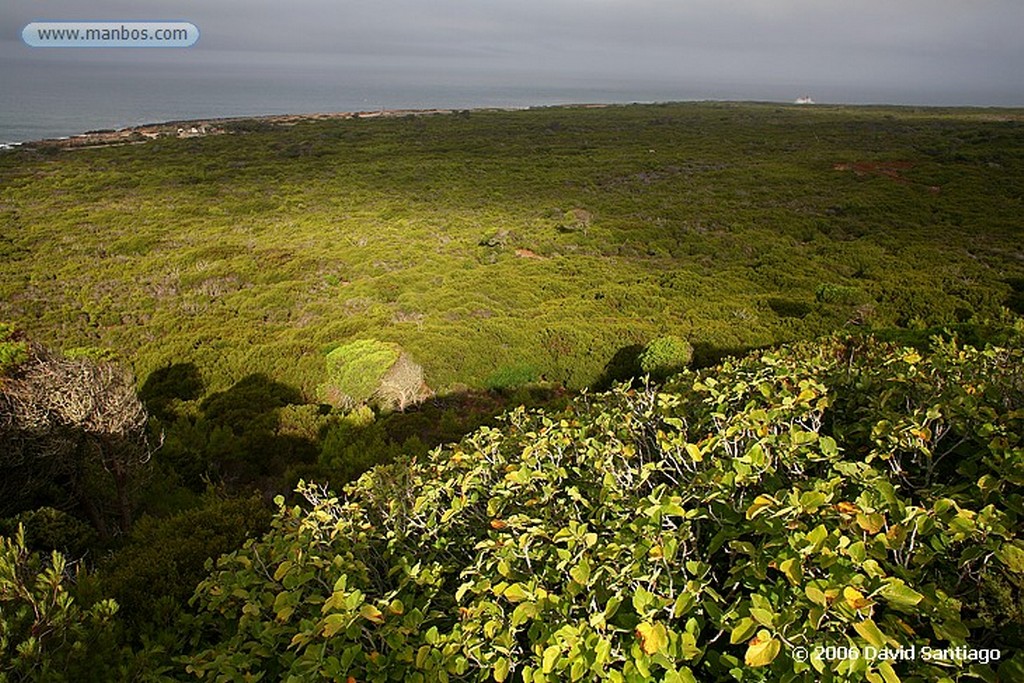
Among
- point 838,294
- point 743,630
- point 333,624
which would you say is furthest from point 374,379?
point 838,294

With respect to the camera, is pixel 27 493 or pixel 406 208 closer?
pixel 27 493

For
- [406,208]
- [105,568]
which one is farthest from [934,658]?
[406,208]

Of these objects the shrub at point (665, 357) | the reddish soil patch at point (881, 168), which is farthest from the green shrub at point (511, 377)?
the reddish soil patch at point (881, 168)

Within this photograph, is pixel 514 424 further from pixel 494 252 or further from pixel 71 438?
pixel 494 252

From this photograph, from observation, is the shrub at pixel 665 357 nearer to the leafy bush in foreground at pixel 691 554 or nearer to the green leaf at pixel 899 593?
the leafy bush in foreground at pixel 691 554

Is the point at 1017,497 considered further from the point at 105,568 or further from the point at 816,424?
the point at 105,568

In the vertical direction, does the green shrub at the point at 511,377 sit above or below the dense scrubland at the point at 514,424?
below
